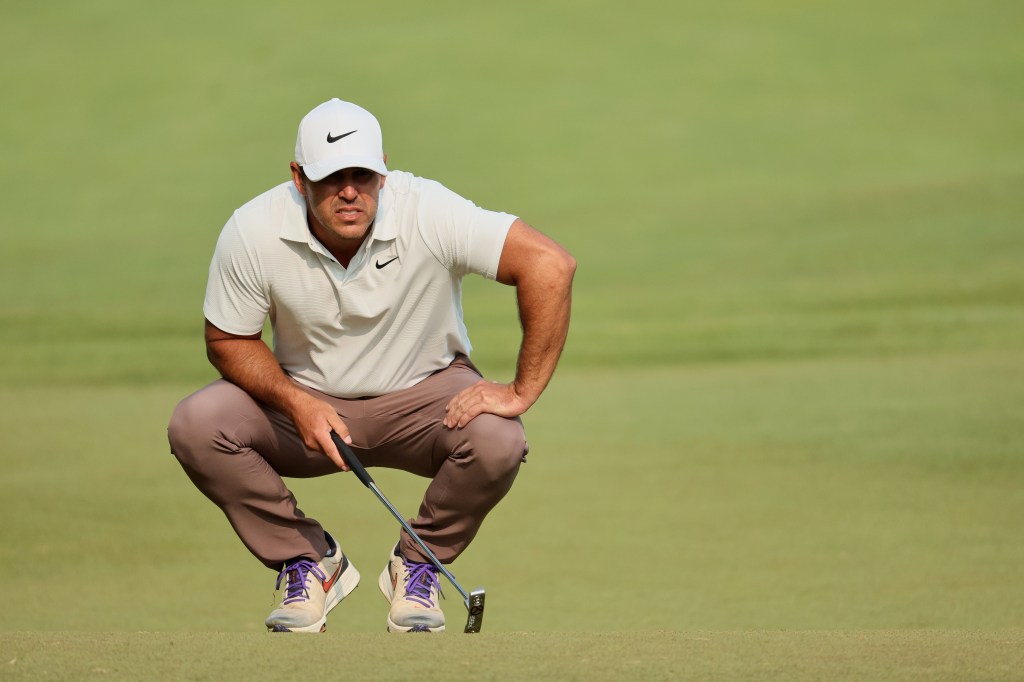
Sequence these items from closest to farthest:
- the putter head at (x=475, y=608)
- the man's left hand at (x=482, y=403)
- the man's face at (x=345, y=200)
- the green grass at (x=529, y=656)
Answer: the green grass at (x=529, y=656)
the putter head at (x=475, y=608)
the man's face at (x=345, y=200)
the man's left hand at (x=482, y=403)

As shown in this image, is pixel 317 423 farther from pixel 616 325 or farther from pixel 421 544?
pixel 616 325

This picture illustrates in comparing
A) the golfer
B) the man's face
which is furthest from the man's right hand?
the man's face

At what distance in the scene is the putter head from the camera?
2.64 meters

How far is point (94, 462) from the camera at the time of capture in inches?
190

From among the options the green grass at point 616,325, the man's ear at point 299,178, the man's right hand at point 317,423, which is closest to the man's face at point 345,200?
the man's ear at point 299,178

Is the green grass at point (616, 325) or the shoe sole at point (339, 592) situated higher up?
the green grass at point (616, 325)

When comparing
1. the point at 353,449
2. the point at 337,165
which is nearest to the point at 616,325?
the point at 353,449

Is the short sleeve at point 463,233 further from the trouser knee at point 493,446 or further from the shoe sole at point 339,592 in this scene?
the shoe sole at point 339,592

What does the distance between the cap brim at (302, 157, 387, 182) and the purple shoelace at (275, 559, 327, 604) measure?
769 millimetres

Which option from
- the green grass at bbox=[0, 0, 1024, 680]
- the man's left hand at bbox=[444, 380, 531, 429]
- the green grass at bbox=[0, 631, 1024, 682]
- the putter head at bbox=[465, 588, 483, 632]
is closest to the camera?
the green grass at bbox=[0, 631, 1024, 682]

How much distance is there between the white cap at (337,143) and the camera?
2732 millimetres

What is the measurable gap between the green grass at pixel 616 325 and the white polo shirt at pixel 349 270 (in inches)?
25.9

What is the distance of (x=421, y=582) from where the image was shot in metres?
2.95

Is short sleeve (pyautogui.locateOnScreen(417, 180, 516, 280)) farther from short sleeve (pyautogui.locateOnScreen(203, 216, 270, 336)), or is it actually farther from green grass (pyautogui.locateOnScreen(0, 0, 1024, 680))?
green grass (pyautogui.locateOnScreen(0, 0, 1024, 680))
